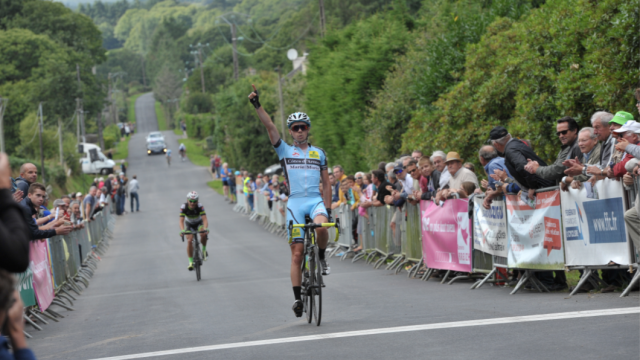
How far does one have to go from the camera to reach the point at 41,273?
12.1m

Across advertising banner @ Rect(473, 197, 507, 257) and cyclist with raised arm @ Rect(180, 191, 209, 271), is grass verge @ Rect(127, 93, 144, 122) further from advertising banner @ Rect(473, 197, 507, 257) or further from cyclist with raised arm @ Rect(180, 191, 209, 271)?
advertising banner @ Rect(473, 197, 507, 257)

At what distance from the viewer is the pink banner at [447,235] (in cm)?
1264

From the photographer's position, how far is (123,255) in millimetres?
26047

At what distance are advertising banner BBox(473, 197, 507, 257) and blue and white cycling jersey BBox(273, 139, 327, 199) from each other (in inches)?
142

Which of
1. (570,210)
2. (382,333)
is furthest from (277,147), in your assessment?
(570,210)

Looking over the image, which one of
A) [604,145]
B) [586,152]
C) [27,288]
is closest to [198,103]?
[27,288]

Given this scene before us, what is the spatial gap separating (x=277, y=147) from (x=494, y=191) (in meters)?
3.86

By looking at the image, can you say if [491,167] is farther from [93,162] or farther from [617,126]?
[93,162]

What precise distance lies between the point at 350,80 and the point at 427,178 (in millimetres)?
19406

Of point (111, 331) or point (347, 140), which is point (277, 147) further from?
point (347, 140)

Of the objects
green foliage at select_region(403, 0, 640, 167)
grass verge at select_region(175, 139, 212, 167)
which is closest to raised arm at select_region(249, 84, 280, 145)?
green foliage at select_region(403, 0, 640, 167)

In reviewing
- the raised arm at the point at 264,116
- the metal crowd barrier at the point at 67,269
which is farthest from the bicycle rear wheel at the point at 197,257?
the raised arm at the point at 264,116

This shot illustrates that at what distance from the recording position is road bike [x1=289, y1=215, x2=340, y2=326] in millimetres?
8617

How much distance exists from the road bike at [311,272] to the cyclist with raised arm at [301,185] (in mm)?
66
